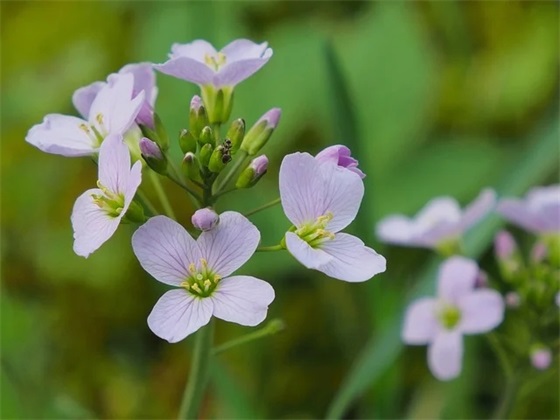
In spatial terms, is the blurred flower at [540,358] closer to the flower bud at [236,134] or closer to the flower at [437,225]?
the flower at [437,225]

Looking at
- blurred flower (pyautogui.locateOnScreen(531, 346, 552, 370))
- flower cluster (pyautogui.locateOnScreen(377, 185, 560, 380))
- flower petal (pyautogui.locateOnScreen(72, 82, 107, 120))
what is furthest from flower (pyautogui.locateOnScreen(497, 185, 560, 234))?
flower petal (pyautogui.locateOnScreen(72, 82, 107, 120))

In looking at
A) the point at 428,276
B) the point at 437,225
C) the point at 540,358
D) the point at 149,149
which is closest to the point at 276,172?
the point at 428,276

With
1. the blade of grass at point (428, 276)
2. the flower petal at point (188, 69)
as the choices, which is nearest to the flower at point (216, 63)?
the flower petal at point (188, 69)

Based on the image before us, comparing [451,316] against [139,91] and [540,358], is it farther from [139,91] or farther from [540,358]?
[139,91]

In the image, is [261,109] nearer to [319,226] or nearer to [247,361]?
[247,361]

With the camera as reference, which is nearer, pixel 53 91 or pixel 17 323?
pixel 17 323

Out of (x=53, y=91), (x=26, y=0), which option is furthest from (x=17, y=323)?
(x=26, y=0)
